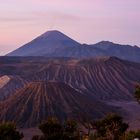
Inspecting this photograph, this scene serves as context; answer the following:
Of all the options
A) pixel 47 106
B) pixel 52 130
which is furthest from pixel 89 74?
pixel 52 130

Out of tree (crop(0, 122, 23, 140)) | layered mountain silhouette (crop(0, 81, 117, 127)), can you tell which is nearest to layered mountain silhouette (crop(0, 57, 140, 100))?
layered mountain silhouette (crop(0, 81, 117, 127))

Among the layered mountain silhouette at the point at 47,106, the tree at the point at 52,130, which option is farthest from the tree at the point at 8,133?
the layered mountain silhouette at the point at 47,106

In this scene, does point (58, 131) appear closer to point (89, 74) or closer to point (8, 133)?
point (8, 133)

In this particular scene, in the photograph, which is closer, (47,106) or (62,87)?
(47,106)

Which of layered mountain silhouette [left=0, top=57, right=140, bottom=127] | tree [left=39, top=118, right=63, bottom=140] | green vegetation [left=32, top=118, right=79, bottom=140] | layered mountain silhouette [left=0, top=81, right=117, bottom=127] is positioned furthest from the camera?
layered mountain silhouette [left=0, top=57, right=140, bottom=127]

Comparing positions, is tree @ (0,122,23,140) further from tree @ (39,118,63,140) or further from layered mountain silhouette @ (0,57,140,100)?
layered mountain silhouette @ (0,57,140,100)

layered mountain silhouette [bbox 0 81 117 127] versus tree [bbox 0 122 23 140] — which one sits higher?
tree [bbox 0 122 23 140]

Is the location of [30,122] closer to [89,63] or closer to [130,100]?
[130,100]

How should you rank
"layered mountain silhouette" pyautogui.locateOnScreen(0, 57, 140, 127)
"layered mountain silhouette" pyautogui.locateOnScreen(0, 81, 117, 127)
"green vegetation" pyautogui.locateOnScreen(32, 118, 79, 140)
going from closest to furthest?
"green vegetation" pyautogui.locateOnScreen(32, 118, 79, 140)
"layered mountain silhouette" pyautogui.locateOnScreen(0, 81, 117, 127)
"layered mountain silhouette" pyautogui.locateOnScreen(0, 57, 140, 127)
